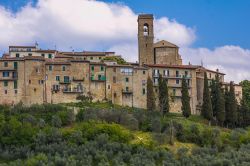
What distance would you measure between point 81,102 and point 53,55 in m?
12.0

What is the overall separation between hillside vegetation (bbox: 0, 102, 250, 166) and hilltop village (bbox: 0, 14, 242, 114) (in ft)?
10.6

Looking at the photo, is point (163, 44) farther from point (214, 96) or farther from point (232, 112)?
point (232, 112)

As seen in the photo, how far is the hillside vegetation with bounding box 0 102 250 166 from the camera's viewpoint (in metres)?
54.8

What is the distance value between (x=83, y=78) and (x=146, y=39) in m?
15.3

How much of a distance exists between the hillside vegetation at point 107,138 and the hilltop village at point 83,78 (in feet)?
10.6

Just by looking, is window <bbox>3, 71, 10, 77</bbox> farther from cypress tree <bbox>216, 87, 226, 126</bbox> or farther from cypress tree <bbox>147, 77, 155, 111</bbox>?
cypress tree <bbox>216, 87, 226, 126</bbox>

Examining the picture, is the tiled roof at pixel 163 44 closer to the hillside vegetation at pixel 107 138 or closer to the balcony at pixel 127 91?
the balcony at pixel 127 91

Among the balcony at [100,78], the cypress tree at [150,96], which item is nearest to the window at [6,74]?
the balcony at [100,78]

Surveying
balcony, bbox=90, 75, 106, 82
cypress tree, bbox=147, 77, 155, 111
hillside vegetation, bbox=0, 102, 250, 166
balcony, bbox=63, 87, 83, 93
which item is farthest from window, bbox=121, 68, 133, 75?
balcony, bbox=63, 87, 83, 93

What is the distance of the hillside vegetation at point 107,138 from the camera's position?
2157 inches

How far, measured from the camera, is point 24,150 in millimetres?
58375

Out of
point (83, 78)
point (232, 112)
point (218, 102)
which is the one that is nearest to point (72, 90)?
point (83, 78)

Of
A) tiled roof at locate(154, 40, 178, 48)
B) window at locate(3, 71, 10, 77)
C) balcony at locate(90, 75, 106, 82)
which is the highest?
tiled roof at locate(154, 40, 178, 48)

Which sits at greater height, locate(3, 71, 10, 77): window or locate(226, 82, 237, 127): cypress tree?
locate(3, 71, 10, 77): window
